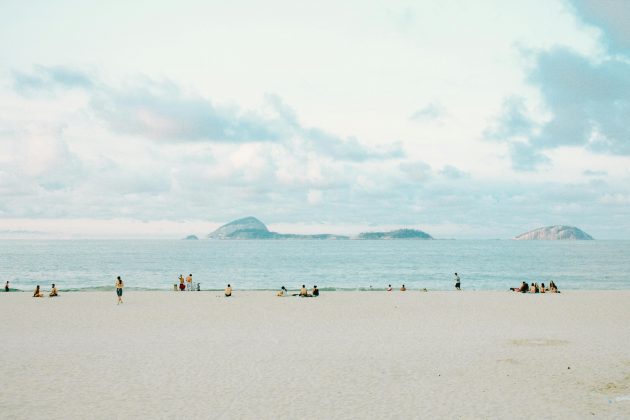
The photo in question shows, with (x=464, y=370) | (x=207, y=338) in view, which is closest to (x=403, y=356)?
(x=464, y=370)

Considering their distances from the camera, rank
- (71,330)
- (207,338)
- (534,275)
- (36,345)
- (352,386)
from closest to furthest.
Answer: (352,386), (36,345), (207,338), (71,330), (534,275)

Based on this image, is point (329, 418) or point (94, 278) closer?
point (329, 418)

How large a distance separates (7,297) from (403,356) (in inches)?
1314

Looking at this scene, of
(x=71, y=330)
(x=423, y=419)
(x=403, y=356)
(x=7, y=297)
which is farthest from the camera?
(x=7, y=297)

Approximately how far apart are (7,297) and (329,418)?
1411 inches

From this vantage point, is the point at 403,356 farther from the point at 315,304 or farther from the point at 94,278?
the point at 94,278

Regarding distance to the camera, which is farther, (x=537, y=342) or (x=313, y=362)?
(x=537, y=342)

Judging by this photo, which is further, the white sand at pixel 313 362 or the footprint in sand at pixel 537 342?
the footprint in sand at pixel 537 342

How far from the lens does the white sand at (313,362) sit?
43.1ft

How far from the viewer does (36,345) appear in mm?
20484

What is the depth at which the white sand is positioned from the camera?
518 inches

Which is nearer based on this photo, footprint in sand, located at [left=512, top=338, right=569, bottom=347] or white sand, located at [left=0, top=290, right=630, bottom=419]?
white sand, located at [left=0, top=290, right=630, bottom=419]

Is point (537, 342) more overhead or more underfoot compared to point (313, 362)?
more overhead

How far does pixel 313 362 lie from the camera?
704 inches
